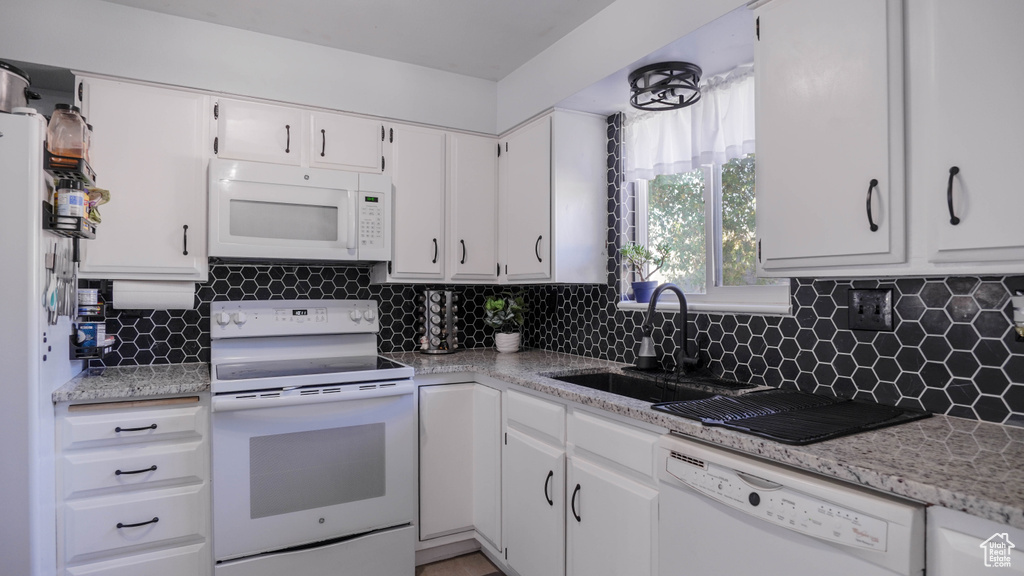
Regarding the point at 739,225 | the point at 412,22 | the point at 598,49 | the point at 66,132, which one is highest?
the point at 412,22

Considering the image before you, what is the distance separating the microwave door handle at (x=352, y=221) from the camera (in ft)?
8.58

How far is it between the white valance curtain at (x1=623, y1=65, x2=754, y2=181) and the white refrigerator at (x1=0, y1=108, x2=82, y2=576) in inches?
91.2

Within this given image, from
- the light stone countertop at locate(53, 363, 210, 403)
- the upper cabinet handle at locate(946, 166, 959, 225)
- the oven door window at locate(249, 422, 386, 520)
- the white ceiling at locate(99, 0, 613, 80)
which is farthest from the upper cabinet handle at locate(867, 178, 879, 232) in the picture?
the light stone countertop at locate(53, 363, 210, 403)

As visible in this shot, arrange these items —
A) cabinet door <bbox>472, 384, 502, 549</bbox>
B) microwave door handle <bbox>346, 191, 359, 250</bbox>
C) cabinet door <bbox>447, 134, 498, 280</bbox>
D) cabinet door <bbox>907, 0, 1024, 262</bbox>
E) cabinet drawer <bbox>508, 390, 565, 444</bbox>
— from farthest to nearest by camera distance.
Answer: cabinet door <bbox>447, 134, 498, 280</bbox>, microwave door handle <bbox>346, 191, 359, 250</bbox>, cabinet door <bbox>472, 384, 502, 549</bbox>, cabinet drawer <bbox>508, 390, 565, 444</bbox>, cabinet door <bbox>907, 0, 1024, 262</bbox>

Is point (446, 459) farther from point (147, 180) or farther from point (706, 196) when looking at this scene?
point (147, 180)

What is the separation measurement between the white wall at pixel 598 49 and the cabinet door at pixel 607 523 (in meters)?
1.52

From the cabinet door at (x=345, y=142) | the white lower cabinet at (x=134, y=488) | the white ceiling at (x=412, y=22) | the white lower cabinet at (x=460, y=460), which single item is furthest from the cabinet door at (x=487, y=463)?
the white ceiling at (x=412, y=22)

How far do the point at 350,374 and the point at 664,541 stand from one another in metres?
1.37

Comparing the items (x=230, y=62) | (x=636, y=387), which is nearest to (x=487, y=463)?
(x=636, y=387)

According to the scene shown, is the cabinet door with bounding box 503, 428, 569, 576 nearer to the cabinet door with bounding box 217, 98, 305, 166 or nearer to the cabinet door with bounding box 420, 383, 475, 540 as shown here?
the cabinet door with bounding box 420, 383, 475, 540

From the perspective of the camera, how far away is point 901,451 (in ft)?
3.73

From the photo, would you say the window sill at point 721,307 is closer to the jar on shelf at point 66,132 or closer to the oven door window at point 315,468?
the oven door window at point 315,468

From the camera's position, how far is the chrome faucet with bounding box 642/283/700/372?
6.64 ft

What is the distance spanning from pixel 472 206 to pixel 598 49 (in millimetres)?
1074
